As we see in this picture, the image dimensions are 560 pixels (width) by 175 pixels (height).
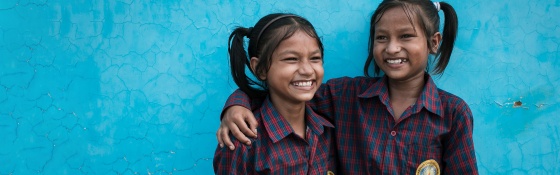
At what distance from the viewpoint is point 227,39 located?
194 centimetres

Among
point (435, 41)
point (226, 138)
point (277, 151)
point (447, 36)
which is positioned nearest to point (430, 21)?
point (435, 41)

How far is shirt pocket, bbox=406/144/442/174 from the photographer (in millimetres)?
1715

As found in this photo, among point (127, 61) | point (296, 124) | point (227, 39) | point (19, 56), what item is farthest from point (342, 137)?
point (19, 56)

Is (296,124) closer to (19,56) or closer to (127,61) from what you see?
(127,61)

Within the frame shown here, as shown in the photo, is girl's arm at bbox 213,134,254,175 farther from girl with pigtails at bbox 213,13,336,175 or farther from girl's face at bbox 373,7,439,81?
girl's face at bbox 373,7,439,81

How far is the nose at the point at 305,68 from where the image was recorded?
64.3 inches

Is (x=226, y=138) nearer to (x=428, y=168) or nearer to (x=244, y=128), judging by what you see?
(x=244, y=128)

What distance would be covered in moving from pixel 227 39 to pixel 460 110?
84cm

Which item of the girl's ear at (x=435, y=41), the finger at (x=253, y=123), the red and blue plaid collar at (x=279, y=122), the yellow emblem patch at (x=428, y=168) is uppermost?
the girl's ear at (x=435, y=41)

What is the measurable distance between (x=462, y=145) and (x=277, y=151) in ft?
1.91

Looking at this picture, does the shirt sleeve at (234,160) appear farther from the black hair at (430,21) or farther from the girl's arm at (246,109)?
the black hair at (430,21)

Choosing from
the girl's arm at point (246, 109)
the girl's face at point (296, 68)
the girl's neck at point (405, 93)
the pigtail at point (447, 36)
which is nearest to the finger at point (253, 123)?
the girl's arm at point (246, 109)

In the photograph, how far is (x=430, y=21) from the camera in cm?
175

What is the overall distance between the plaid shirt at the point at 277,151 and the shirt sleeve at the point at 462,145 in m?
0.40
